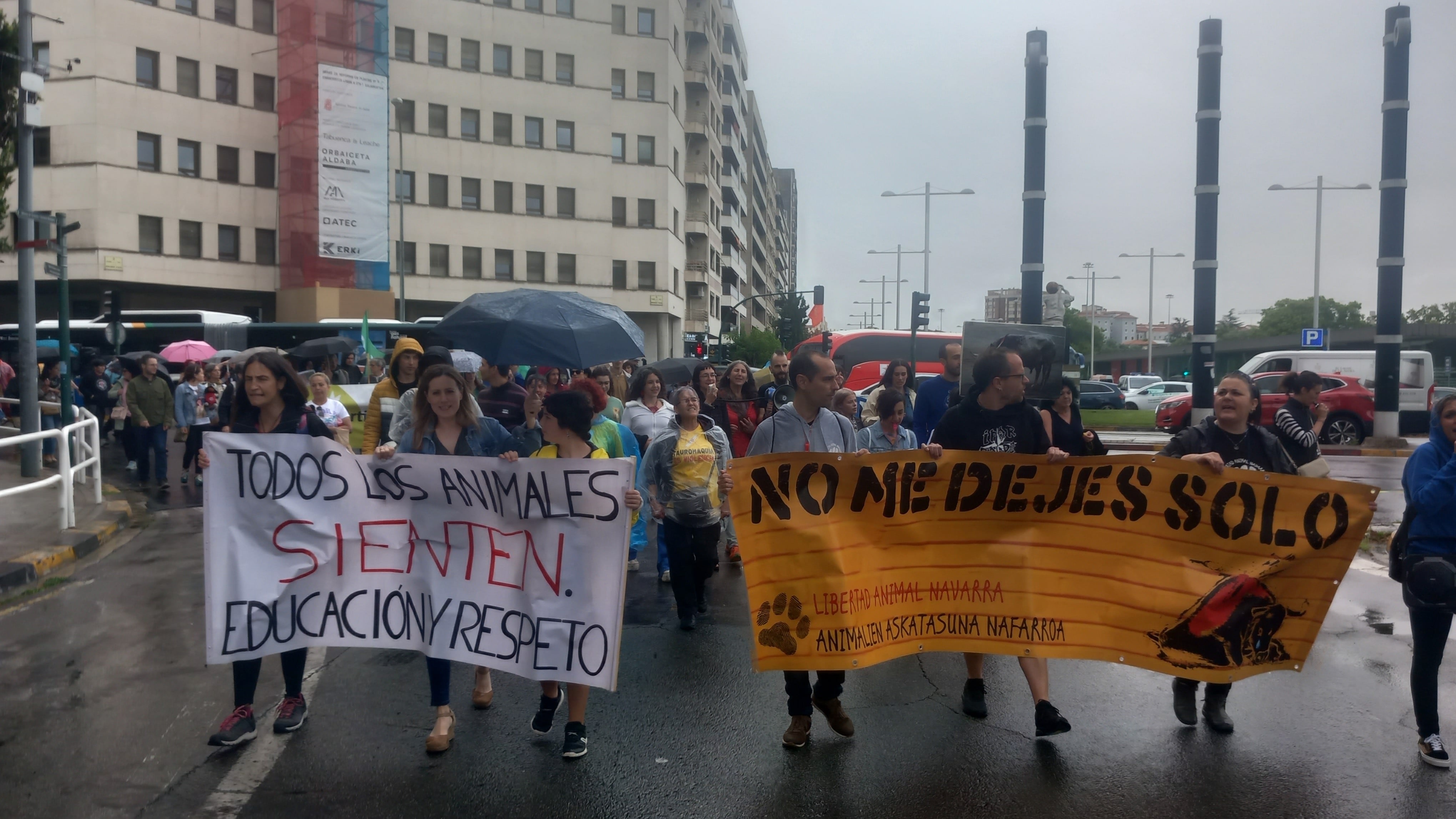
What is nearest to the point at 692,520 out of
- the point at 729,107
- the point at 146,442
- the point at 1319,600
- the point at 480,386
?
the point at 1319,600

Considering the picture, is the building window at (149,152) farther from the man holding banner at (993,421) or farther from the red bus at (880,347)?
the man holding banner at (993,421)

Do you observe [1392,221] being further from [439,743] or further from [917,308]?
[439,743]

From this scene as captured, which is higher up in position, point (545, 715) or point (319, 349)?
point (319, 349)

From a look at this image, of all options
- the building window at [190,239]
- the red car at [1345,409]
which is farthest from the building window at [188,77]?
the red car at [1345,409]

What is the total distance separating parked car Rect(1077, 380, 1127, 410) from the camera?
46.2m

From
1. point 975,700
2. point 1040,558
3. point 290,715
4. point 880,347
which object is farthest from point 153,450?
point 880,347

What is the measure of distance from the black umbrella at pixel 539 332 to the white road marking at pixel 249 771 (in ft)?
15.4

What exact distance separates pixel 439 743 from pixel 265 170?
46.0 metres

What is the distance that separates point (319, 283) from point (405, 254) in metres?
4.53

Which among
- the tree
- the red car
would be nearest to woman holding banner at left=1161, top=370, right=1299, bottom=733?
the red car

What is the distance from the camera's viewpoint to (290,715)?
5055 millimetres

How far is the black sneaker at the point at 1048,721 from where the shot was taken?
4.87m

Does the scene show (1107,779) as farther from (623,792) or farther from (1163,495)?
(623,792)

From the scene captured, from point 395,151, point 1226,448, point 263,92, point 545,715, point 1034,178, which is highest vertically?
point 263,92
